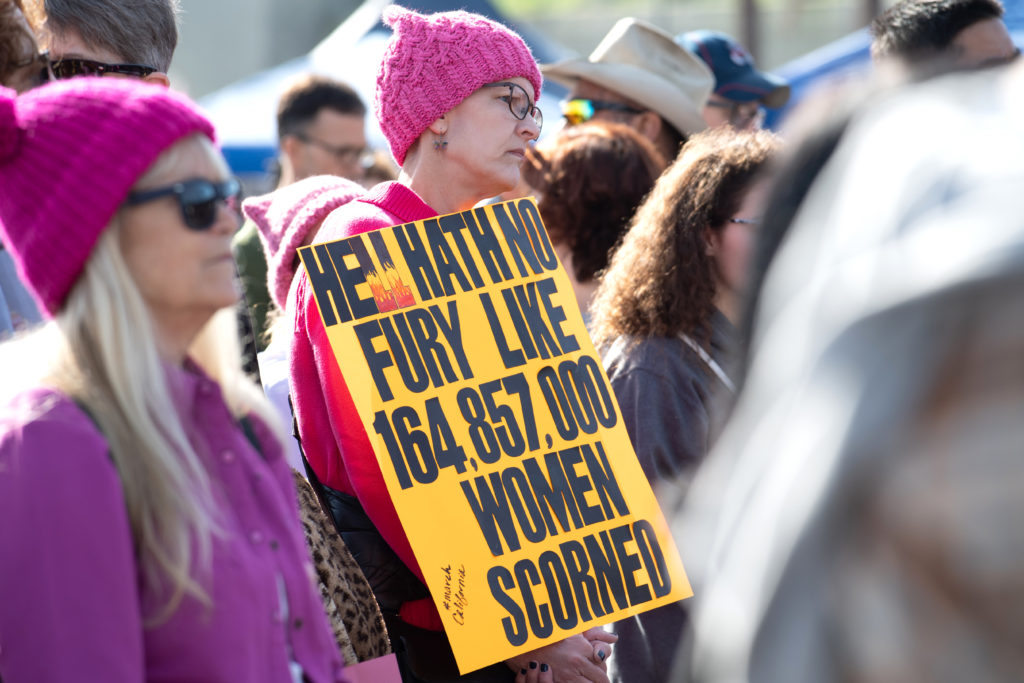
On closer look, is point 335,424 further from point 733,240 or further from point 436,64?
point 733,240

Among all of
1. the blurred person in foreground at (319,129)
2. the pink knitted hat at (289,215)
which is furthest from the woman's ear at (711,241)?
the blurred person in foreground at (319,129)

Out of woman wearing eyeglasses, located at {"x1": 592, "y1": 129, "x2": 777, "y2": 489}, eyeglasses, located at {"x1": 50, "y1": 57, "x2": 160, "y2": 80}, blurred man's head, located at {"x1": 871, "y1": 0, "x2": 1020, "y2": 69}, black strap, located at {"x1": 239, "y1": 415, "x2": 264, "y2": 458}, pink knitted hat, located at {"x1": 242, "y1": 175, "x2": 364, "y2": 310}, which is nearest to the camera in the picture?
black strap, located at {"x1": 239, "y1": 415, "x2": 264, "y2": 458}

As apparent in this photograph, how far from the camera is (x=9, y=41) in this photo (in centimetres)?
244

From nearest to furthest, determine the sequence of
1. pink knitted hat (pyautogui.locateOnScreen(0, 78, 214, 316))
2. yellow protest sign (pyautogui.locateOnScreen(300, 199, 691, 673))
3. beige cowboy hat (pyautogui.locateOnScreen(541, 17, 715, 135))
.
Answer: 1. pink knitted hat (pyautogui.locateOnScreen(0, 78, 214, 316))
2. yellow protest sign (pyautogui.locateOnScreen(300, 199, 691, 673))
3. beige cowboy hat (pyautogui.locateOnScreen(541, 17, 715, 135))

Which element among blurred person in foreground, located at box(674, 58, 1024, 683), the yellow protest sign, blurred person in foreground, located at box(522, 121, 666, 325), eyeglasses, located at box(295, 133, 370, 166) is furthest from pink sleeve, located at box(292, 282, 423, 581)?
eyeglasses, located at box(295, 133, 370, 166)

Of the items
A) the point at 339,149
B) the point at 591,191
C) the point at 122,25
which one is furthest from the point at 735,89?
the point at 122,25

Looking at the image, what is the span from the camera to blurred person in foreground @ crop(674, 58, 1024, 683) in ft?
2.41

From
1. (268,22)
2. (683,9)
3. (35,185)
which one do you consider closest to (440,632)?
(35,185)

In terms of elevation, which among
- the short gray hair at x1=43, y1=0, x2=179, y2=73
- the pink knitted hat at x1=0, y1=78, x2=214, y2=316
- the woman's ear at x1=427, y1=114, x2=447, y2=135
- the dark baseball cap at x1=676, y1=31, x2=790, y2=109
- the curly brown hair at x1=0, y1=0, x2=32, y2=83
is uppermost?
the pink knitted hat at x1=0, y1=78, x2=214, y2=316

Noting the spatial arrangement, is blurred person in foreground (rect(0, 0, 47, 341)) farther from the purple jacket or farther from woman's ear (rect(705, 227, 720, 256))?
woman's ear (rect(705, 227, 720, 256))

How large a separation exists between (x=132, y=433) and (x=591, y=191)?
2426 millimetres

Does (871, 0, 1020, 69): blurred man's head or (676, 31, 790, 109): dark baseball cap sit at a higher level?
(871, 0, 1020, 69): blurred man's head

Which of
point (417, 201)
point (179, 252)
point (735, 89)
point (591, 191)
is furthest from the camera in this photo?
point (735, 89)

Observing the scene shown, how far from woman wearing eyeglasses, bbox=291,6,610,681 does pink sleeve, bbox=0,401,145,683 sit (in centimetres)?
101
